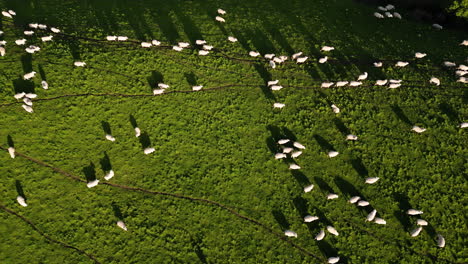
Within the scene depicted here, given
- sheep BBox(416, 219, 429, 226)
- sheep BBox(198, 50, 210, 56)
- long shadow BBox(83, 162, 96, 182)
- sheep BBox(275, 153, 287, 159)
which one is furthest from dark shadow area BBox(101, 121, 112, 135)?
sheep BBox(416, 219, 429, 226)

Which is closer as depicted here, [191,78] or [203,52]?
[191,78]

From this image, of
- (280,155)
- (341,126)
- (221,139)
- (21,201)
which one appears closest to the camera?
(21,201)

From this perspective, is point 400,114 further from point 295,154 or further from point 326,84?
point 295,154

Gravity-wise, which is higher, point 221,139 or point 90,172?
point 221,139

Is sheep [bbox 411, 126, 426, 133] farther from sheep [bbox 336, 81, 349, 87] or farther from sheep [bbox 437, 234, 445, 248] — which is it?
sheep [bbox 437, 234, 445, 248]

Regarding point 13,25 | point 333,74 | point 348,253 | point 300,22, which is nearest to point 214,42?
point 300,22

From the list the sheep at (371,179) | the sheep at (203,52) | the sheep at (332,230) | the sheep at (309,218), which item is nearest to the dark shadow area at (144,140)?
the sheep at (203,52)

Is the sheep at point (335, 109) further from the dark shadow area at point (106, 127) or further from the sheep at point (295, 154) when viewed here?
the dark shadow area at point (106, 127)

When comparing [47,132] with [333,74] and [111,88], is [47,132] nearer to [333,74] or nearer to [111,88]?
[111,88]

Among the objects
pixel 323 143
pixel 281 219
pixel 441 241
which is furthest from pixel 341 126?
pixel 441 241
